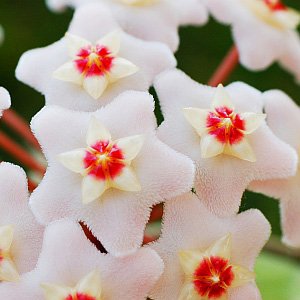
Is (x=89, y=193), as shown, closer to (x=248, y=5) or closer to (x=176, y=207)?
(x=176, y=207)

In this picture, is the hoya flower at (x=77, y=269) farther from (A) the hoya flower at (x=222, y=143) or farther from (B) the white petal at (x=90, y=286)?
(A) the hoya flower at (x=222, y=143)

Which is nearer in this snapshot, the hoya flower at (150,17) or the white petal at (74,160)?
the white petal at (74,160)

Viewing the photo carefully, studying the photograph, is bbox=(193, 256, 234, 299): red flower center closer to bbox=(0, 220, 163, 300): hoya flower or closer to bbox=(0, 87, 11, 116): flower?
bbox=(0, 220, 163, 300): hoya flower

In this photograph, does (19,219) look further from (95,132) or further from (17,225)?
(95,132)

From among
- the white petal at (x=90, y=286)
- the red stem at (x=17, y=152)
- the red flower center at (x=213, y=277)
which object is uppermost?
the red flower center at (x=213, y=277)

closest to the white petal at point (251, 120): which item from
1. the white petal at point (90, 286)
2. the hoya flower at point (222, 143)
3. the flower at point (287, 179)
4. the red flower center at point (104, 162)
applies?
the hoya flower at point (222, 143)

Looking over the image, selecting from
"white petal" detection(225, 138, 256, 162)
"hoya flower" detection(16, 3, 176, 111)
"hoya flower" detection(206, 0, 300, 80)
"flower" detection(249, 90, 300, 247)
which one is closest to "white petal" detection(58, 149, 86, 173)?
"hoya flower" detection(16, 3, 176, 111)

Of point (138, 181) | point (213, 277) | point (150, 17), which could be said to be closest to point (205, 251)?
point (213, 277)
